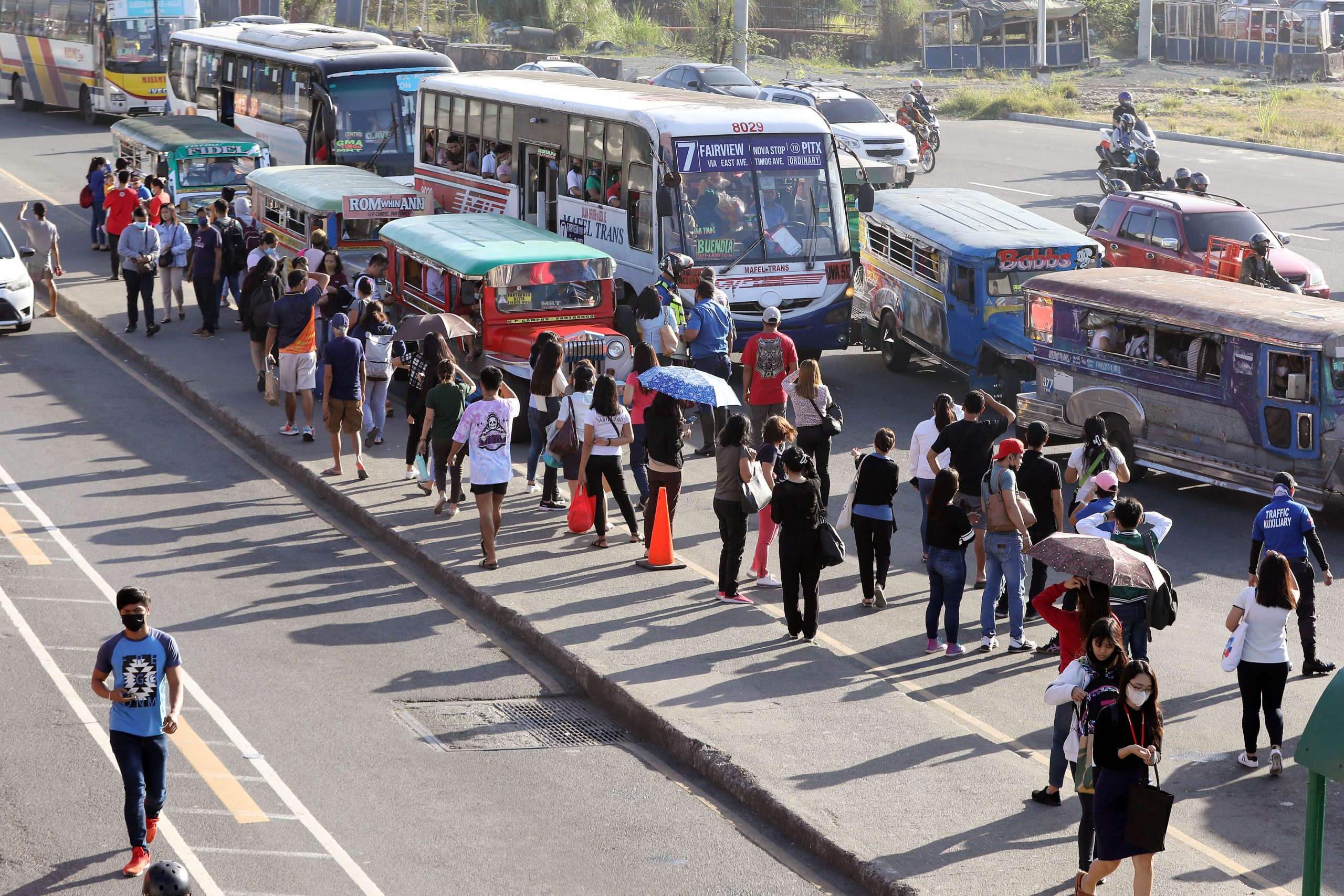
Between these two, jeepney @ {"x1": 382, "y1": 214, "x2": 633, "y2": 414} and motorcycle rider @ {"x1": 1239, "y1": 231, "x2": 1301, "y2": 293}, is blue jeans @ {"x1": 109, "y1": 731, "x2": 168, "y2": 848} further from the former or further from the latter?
motorcycle rider @ {"x1": 1239, "y1": 231, "x2": 1301, "y2": 293}

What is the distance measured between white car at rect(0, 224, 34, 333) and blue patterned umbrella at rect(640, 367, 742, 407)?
1282cm

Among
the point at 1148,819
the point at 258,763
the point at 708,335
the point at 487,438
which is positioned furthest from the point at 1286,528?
the point at 708,335

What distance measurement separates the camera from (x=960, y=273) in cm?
1823

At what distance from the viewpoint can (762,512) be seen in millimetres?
12695

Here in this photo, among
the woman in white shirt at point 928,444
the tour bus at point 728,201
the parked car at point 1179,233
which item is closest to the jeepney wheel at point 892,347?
the tour bus at point 728,201

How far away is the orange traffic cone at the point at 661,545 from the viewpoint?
509 inches

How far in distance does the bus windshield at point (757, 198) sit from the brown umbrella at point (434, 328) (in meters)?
3.95

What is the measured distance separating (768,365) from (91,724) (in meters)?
7.56

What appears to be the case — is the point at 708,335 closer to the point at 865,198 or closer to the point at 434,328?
the point at 434,328

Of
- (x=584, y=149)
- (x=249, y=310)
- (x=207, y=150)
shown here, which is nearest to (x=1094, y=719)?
(x=249, y=310)

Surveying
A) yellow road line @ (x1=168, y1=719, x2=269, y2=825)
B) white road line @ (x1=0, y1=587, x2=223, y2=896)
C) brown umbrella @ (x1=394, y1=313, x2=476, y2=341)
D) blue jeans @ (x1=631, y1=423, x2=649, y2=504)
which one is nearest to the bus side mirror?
brown umbrella @ (x1=394, y1=313, x2=476, y2=341)

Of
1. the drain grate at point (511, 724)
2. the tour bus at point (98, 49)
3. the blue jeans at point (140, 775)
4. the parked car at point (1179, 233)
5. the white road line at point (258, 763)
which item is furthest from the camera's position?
the tour bus at point (98, 49)

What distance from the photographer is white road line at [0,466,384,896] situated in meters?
8.08

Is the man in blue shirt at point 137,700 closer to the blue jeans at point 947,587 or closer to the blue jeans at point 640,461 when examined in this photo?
the blue jeans at point 947,587
